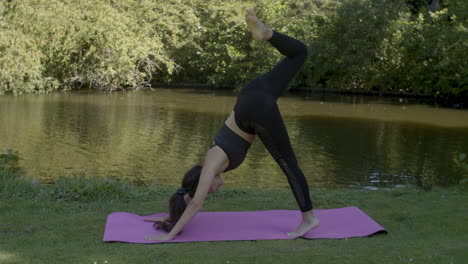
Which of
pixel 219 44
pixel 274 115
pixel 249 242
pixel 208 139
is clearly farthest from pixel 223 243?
pixel 219 44

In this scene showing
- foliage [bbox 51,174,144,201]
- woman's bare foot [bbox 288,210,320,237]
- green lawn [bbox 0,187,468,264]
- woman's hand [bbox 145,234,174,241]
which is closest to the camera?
green lawn [bbox 0,187,468,264]

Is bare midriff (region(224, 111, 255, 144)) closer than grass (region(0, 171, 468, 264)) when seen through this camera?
No

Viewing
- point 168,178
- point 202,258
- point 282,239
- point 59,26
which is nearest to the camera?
point 202,258

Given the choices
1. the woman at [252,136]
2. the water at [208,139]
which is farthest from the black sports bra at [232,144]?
the water at [208,139]

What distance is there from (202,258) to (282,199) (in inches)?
88.6

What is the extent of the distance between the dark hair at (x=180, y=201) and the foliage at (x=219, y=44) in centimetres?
1603

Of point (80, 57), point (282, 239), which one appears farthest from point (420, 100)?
point (282, 239)

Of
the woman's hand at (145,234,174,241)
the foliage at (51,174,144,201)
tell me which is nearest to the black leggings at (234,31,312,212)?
the woman's hand at (145,234,174,241)

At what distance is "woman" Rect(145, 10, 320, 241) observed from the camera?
183 inches

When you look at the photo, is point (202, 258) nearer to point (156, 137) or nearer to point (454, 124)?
point (156, 137)

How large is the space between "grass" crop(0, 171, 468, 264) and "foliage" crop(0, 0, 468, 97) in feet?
48.9

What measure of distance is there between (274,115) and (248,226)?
36.8 inches

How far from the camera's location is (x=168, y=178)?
913cm

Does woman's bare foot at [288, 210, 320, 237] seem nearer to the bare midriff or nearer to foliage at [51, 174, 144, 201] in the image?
the bare midriff
